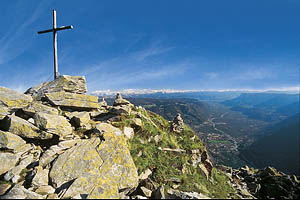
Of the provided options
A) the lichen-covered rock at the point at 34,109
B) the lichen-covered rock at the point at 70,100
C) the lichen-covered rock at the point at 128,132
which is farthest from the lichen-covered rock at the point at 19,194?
the lichen-covered rock at the point at 70,100

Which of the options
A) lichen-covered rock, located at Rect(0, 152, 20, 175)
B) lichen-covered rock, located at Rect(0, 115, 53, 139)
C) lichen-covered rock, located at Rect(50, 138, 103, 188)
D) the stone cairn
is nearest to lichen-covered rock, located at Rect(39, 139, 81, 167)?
lichen-covered rock, located at Rect(50, 138, 103, 188)

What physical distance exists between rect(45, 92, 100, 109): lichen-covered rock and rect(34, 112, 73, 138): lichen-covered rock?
3.75 metres

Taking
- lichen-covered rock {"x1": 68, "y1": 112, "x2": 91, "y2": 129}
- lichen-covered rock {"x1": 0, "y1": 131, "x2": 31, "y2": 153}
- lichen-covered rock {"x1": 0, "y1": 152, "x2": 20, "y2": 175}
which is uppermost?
lichen-covered rock {"x1": 68, "y1": 112, "x2": 91, "y2": 129}

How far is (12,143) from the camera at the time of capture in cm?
934

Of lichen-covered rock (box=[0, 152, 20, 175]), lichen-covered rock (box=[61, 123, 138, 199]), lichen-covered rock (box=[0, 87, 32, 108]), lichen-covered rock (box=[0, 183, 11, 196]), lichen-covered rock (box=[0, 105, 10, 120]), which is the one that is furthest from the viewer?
lichen-covered rock (box=[0, 87, 32, 108])

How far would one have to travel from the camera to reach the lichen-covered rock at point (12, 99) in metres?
13.5

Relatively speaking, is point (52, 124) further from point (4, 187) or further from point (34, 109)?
point (4, 187)

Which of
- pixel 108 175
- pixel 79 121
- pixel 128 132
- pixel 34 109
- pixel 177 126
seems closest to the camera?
pixel 108 175

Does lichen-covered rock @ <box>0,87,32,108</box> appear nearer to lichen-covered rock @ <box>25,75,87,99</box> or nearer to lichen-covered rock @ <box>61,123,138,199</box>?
lichen-covered rock @ <box>25,75,87,99</box>

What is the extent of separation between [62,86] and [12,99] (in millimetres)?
4628

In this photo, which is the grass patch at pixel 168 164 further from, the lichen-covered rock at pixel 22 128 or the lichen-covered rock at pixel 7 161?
the lichen-covered rock at pixel 7 161

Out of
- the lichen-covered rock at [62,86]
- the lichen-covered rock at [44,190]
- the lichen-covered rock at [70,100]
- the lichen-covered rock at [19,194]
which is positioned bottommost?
the lichen-covered rock at [44,190]

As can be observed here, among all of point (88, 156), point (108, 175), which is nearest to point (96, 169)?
point (108, 175)

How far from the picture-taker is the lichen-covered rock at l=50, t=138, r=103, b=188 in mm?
8047
